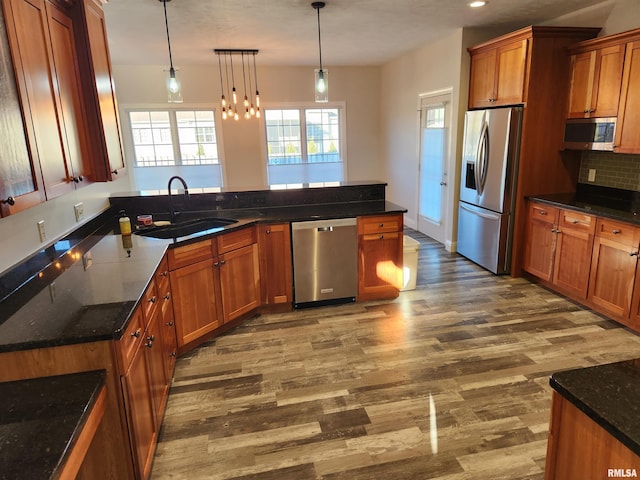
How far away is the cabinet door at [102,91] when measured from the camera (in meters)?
2.41

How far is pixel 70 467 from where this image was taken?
1.14 metres

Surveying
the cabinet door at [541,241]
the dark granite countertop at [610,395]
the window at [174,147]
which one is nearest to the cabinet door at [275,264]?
the cabinet door at [541,241]

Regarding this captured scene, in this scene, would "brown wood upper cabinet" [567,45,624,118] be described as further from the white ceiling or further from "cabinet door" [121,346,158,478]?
"cabinet door" [121,346,158,478]

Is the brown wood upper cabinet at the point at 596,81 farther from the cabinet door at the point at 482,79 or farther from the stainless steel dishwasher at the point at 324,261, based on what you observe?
the stainless steel dishwasher at the point at 324,261

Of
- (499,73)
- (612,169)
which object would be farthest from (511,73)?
(612,169)

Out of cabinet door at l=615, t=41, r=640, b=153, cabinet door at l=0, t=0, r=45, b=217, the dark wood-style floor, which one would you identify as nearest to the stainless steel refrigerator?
the dark wood-style floor

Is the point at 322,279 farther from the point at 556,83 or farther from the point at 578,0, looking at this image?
Answer: the point at 578,0

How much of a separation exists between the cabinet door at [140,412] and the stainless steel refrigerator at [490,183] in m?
3.74

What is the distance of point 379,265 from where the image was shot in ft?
12.7

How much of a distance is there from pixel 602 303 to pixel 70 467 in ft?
12.6

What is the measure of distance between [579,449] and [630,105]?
336 cm

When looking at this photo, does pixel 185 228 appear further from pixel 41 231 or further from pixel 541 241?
pixel 541 241

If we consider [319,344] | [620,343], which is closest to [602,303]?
[620,343]

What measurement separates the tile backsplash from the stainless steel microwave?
29 centimetres
